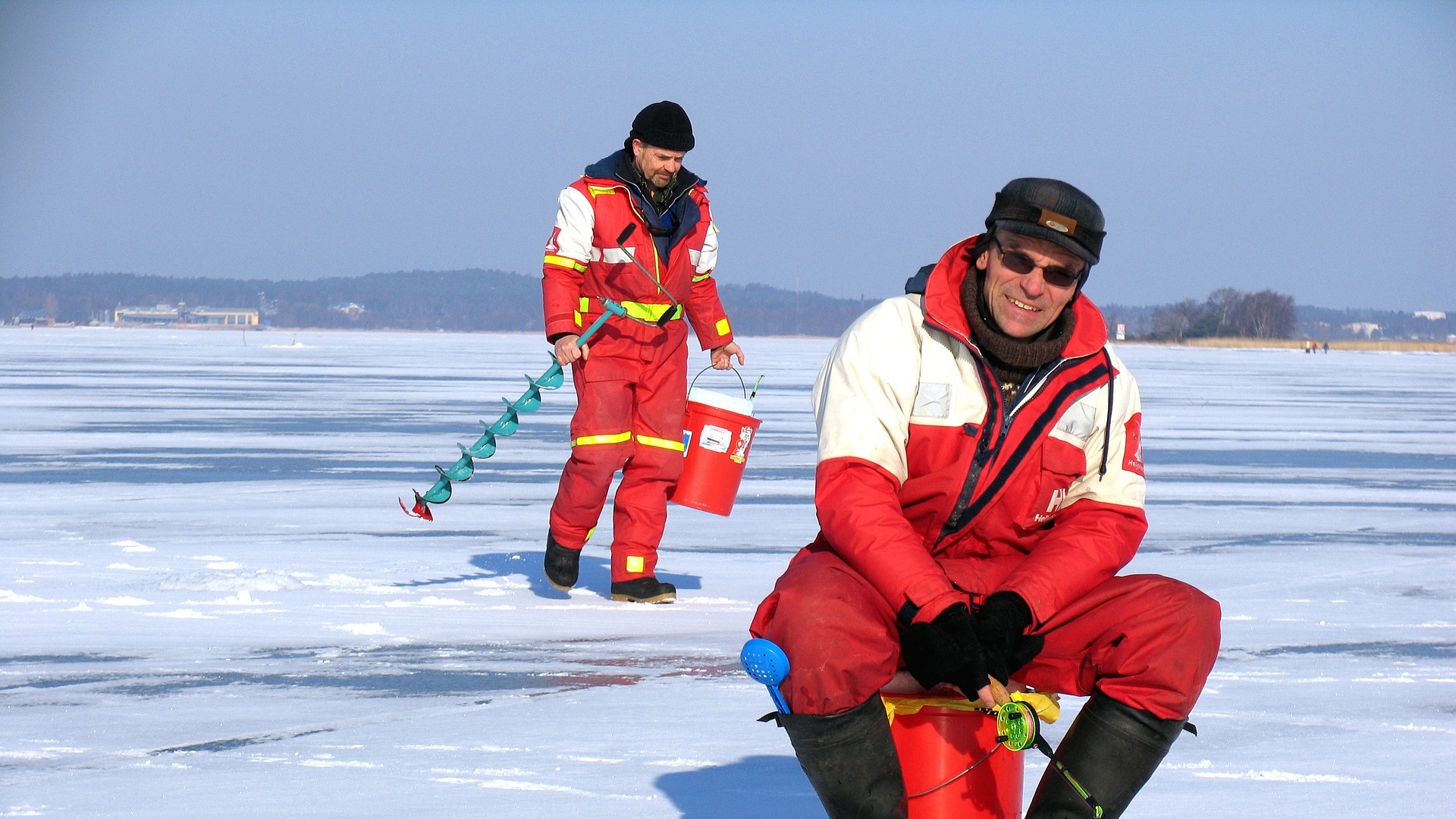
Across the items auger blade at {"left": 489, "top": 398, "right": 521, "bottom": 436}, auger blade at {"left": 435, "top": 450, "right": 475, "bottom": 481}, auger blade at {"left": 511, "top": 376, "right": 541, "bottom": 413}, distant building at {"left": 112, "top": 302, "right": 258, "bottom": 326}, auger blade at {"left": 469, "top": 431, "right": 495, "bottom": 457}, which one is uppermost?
auger blade at {"left": 511, "top": 376, "right": 541, "bottom": 413}

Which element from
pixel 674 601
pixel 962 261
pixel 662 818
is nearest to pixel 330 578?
pixel 674 601

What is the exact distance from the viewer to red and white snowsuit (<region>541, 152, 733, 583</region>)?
491 cm

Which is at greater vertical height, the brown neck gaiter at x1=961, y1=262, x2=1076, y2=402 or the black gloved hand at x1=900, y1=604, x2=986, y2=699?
the brown neck gaiter at x1=961, y1=262, x2=1076, y2=402

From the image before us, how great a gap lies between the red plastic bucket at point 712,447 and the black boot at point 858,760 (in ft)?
9.64

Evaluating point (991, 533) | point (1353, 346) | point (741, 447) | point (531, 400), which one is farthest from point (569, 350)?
point (1353, 346)

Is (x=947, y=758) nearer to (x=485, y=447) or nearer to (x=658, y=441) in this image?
(x=658, y=441)

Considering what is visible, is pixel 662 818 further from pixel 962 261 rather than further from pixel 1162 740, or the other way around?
pixel 962 261

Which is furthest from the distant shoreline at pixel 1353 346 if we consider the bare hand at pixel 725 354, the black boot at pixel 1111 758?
the black boot at pixel 1111 758

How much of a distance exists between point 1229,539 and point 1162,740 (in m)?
4.45

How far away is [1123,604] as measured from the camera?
2.30m

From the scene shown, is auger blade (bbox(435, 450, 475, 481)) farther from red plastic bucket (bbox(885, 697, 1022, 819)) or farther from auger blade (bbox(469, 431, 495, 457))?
red plastic bucket (bbox(885, 697, 1022, 819))

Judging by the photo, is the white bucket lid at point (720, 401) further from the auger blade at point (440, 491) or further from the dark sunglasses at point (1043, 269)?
the dark sunglasses at point (1043, 269)

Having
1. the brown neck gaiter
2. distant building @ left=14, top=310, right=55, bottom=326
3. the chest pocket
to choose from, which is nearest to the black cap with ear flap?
the brown neck gaiter

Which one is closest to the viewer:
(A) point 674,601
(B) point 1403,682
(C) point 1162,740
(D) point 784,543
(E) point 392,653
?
(C) point 1162,740
